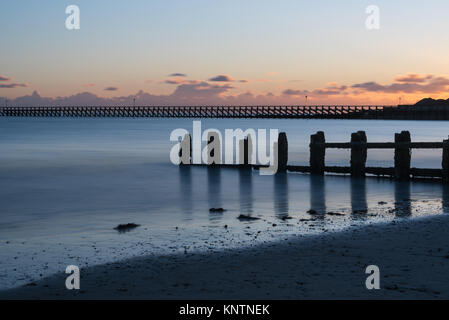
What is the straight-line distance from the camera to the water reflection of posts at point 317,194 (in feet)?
45.6

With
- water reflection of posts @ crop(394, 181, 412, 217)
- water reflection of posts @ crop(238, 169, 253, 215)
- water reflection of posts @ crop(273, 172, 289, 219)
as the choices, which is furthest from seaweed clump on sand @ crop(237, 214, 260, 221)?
water reflection of posts @ crop(394, 181, 412, 217)

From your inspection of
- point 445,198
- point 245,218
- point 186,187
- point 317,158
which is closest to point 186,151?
point 186,187

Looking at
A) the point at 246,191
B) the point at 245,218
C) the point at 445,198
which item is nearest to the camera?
the point at 245,218

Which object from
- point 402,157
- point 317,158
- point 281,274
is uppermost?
point 402,157

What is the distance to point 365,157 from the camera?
761 inches

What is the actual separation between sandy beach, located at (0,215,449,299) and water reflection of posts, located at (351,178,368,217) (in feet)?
11.7

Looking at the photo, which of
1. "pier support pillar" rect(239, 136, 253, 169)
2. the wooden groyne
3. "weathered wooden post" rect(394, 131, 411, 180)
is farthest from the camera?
"pier support pillar" rect(239, 136, 253, 169)

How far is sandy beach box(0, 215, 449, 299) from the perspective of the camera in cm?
614

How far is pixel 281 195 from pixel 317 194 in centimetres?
106

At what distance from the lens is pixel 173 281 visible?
665 cm

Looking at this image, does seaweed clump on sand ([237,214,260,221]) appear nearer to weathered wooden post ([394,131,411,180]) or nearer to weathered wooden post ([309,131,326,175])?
weathered wooden post ([394,131,411,180])

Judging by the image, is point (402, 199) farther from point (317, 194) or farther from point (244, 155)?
point (244, 155)
